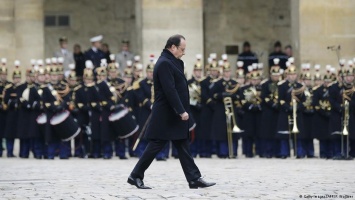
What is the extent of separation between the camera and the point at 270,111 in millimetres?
23500

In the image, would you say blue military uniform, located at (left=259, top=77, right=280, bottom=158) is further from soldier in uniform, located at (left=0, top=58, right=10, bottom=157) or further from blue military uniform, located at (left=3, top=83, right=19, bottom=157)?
soldier in uniform, located at (left=0, top=58, right=10, bottom=157)

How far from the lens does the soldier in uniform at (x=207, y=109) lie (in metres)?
23.2

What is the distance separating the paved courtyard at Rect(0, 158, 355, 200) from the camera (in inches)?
557

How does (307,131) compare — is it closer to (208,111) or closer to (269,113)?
(269,113)

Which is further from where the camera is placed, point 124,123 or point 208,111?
point 208,111

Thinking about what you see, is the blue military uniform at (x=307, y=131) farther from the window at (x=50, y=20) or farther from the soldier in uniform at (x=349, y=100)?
the window at (x=50, y=20)

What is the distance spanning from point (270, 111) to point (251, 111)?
0.38 meters

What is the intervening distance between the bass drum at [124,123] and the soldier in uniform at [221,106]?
151 centimetres

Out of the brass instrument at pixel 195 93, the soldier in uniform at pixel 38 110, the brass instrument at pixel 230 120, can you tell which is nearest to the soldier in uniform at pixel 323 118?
the brass instrument at pixel 230 120

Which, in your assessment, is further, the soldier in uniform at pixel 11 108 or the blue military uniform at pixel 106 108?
the soldier in uniform at pixel 11 108

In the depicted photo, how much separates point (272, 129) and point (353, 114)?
159 centimetres

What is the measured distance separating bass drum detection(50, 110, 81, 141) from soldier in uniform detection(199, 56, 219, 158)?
2.28m

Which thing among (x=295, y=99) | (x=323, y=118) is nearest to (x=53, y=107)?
(x=295, y=99)

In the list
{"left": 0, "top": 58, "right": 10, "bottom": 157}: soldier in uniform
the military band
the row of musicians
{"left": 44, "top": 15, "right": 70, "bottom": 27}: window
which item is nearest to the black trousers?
the military band
